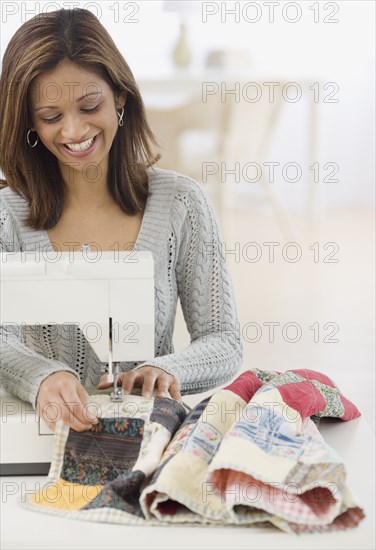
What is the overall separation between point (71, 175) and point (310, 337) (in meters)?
2.39

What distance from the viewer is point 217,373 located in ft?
6.24

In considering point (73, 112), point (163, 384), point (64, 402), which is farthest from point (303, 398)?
point (73, 112)

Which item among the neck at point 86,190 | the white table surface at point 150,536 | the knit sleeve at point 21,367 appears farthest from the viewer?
the neck at point 86,190

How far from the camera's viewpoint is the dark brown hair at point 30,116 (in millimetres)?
1831

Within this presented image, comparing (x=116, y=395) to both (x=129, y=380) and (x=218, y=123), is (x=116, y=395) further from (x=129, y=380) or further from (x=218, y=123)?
(x=218, y=123)

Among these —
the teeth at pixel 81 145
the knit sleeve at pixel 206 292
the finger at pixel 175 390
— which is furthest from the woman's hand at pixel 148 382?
the teeth at pixel 81 145

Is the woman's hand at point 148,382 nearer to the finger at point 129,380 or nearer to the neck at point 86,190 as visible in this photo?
the finger at point 129,380

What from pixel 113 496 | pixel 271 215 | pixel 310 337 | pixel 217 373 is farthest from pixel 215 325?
pixel 271 215

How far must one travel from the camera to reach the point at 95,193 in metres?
2.05

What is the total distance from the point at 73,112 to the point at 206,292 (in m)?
0.47

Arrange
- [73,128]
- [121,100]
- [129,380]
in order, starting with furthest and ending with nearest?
1. [121,100]
2. [73,128]
3. [129,380]

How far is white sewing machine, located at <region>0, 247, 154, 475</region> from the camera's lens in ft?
4.55

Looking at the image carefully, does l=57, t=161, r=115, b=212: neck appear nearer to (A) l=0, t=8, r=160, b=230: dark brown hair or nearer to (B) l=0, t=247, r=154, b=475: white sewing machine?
(A) l=0, t=8, r=160, b=230: dark brown hair

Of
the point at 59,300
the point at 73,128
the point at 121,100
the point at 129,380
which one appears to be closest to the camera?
the point at 59,300
